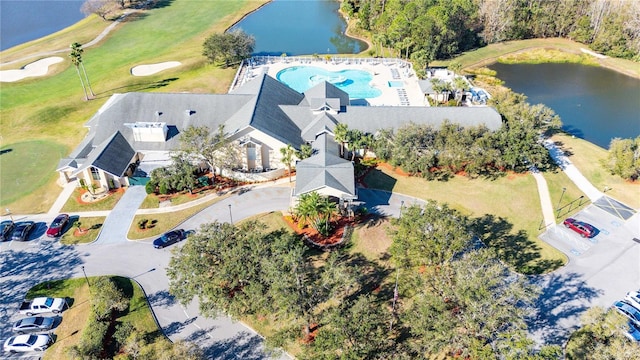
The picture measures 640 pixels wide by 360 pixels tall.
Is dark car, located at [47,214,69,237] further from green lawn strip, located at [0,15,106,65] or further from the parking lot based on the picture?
green lawn strip, located at [0,15,106,65]

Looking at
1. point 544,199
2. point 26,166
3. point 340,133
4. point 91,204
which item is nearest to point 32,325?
point 91,204

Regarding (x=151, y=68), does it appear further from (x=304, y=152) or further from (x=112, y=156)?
(x=304, y=152)

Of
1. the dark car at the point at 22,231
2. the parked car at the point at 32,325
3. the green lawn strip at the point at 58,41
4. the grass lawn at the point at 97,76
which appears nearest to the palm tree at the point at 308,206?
the parked car at the point at 32,325

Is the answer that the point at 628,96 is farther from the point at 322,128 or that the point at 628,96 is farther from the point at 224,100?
the point at 224,100

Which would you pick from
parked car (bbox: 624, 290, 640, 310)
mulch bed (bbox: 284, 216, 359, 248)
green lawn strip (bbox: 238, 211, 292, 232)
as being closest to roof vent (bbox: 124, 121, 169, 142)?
green lawn strip (bbox: 238, 211, 292, 232)

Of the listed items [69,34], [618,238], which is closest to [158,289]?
[618,238]

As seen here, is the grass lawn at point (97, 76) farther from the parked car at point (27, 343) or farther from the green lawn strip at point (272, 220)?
the green lawn strip at point (272, 220)
